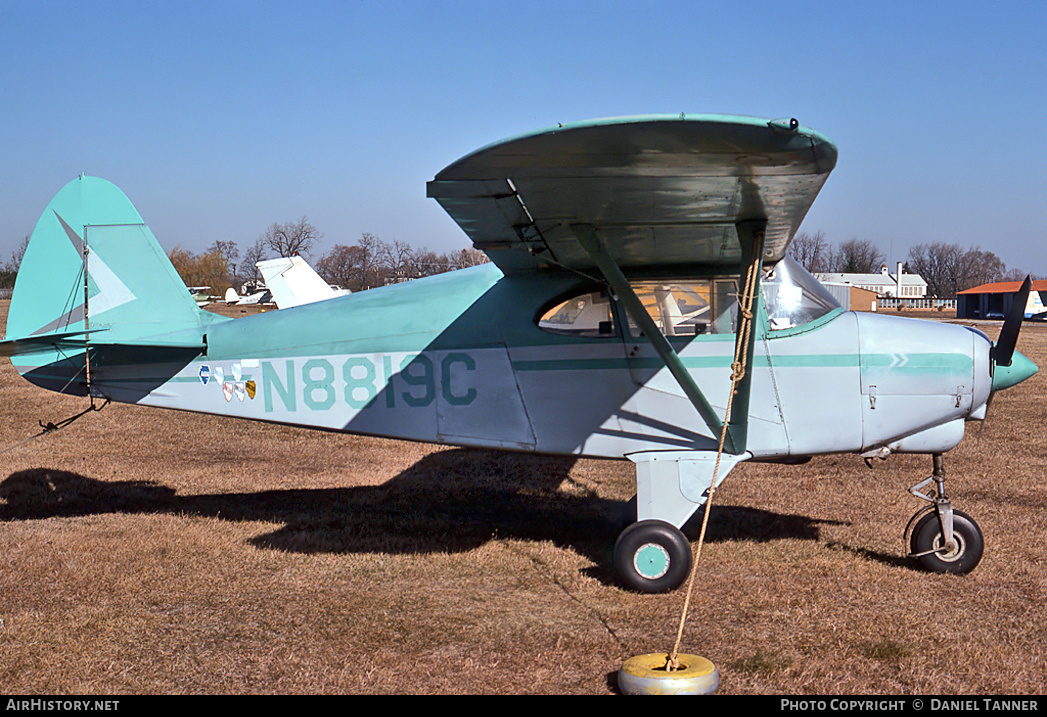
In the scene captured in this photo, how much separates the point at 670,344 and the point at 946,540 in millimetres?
2280

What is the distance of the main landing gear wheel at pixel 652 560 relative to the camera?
17.6 ft

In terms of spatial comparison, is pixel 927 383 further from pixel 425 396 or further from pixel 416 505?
pixel 416 505

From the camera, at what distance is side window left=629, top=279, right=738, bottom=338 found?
5.95 meters

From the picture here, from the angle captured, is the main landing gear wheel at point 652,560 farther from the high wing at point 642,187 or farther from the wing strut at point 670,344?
the high wing at point 642,187

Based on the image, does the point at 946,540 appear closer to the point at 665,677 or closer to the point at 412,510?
the point at 665,677

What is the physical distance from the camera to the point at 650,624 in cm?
481

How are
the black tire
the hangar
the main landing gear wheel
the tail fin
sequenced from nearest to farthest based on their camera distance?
the main landing gear wheel, the black tire, the tail fin, the hangar

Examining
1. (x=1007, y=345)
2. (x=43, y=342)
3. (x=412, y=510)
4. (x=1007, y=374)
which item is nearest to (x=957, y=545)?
(x=1007, y=374)

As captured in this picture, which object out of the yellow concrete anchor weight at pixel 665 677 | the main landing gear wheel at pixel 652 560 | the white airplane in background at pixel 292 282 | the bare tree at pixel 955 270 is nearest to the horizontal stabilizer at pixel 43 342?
the main landing gear wheel at pixel 652 560

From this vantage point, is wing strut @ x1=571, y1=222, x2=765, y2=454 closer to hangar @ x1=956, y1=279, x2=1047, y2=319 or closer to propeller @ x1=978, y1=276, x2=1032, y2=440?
propeller @ x1=978, y1=276, x2=1032, y2=440

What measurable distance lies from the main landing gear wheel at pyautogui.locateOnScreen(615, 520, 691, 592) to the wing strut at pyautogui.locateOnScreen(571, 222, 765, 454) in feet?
2.62

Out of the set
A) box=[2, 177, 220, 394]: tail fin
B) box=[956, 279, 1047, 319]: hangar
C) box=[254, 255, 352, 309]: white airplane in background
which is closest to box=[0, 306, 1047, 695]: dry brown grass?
box=[2, 177, 220, 394]: tail fin
